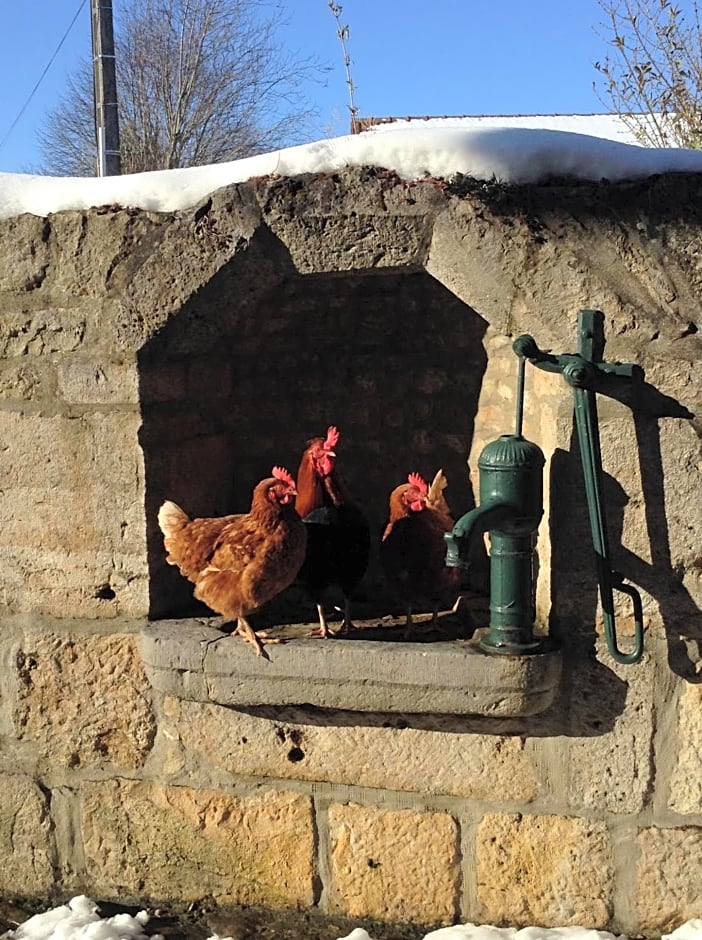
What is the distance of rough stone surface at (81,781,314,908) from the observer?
238 cm

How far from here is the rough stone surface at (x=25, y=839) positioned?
2.53 m

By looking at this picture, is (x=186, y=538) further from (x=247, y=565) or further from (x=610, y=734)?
(x=610, y=734)

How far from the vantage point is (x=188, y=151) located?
14141 mm

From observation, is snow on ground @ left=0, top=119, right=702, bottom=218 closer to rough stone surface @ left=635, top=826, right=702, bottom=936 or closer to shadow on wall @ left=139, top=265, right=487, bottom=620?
shadow on wall @ left=139, top=265, right=487, bottom=620

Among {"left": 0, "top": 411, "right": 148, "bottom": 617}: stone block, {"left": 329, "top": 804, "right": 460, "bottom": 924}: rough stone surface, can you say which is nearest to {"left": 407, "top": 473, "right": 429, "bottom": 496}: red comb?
{"left": 0, "top": 411, "right": 148, "bottom": 617}: stone block

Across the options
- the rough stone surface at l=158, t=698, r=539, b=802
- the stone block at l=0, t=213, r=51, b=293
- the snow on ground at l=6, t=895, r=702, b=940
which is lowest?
the snow on ground at l=6, t=895, r=702, b=940

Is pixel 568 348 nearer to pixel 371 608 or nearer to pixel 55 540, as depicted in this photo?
pixel 371 608

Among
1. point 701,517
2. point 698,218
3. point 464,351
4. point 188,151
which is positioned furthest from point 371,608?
point 188,151

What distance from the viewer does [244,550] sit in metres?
2.26

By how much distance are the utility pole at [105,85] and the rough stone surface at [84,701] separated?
203 inches

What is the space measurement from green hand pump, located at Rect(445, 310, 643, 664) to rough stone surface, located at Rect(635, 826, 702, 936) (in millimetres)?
454

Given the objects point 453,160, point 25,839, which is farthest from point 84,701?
point 453,160

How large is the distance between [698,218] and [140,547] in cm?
154

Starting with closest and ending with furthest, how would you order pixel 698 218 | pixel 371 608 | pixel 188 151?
pixel 698 218 < pixel 371 608 < pixel 188 151
